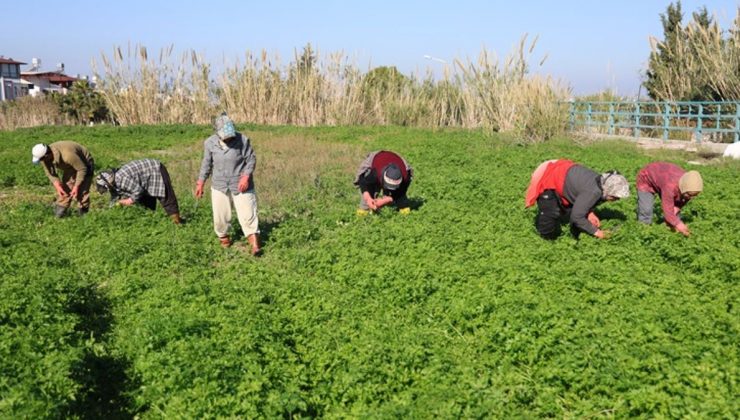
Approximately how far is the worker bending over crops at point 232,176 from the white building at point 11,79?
50402 millimetres

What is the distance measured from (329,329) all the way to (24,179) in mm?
9848

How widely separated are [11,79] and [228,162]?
60433 millimetres

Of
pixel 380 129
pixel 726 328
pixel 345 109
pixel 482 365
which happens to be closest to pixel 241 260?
pixel 482 365

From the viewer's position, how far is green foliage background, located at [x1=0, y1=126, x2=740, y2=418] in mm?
4410

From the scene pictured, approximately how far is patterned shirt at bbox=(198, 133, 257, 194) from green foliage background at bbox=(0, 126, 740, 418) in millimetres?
887

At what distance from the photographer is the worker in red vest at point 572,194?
7.31 metres

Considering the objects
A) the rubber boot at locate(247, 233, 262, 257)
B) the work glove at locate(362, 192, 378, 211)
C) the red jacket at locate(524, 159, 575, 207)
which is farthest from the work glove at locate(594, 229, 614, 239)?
the rubber boot at locate(247, 233, 262, 257)

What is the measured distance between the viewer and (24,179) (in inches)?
506

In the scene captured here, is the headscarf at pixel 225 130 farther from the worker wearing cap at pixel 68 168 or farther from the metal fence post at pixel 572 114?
the metal fence post at pixel 572 114

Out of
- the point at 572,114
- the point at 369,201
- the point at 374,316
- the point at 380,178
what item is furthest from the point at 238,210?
the point at 572,114

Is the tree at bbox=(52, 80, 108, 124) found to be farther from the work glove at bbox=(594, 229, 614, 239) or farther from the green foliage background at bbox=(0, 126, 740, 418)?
the work glove at bbox=(594, 229, 614, 239)

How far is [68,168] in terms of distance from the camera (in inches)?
387

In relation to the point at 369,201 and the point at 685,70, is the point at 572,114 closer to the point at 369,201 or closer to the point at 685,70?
the point at 685,70

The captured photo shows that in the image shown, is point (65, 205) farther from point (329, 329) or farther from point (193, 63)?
point (193, 63)
